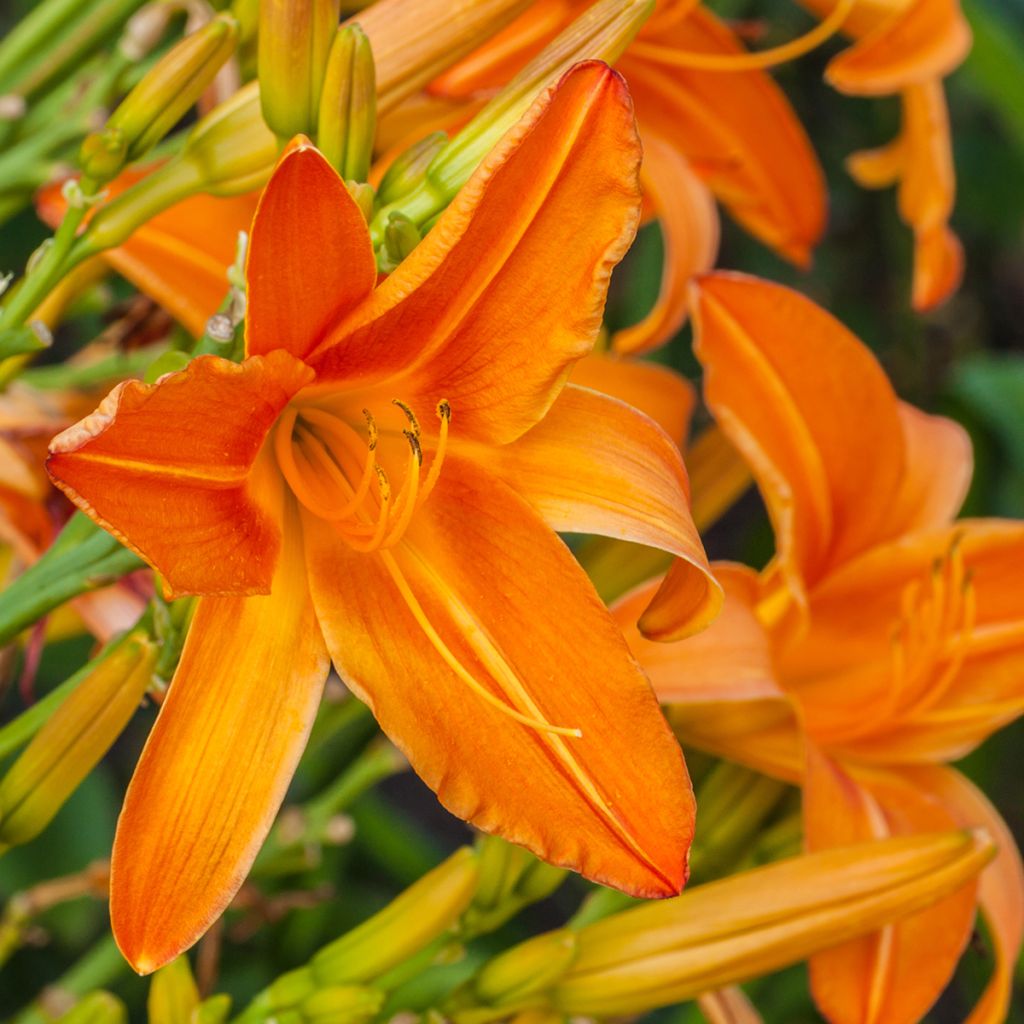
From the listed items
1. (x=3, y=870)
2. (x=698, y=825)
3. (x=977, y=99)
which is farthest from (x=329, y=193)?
(x=977, y=99)

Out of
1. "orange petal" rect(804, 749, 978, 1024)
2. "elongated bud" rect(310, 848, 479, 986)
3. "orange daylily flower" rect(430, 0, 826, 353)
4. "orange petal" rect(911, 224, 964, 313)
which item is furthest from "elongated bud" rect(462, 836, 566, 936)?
"orange petal" rect(911, 224, 964, 313)

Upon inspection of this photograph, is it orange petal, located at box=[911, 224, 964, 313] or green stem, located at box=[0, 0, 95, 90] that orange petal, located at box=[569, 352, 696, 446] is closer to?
orange petal, located at box=[911, 224, 964, 313]

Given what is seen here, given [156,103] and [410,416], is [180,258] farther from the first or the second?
[410,416]

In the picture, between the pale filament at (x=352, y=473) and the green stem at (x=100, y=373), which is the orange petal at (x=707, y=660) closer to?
the pale filament at (x=352, y=473)

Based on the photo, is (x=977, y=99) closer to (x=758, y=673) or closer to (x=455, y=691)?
(x=758, y=673)

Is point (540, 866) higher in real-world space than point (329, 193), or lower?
lower

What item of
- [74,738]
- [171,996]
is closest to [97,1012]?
[171,996]
